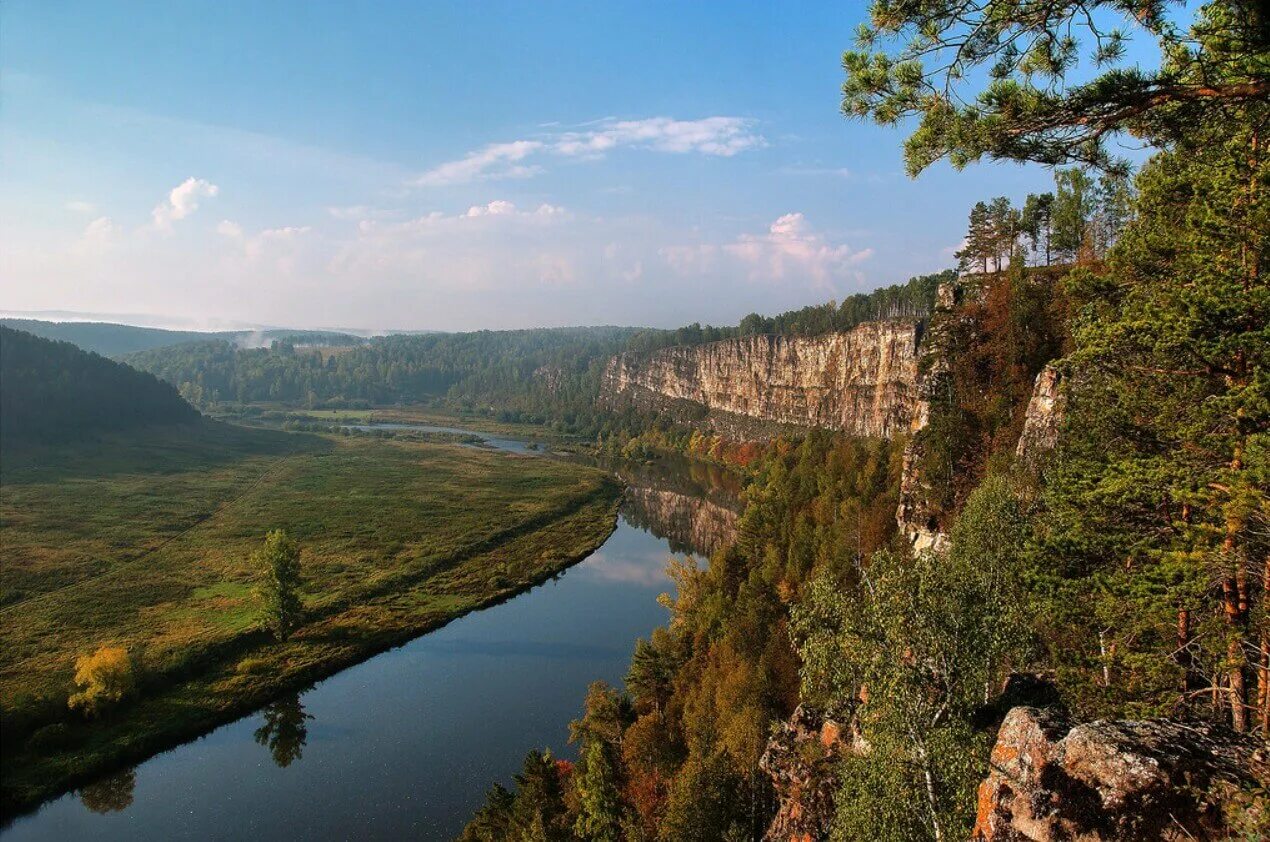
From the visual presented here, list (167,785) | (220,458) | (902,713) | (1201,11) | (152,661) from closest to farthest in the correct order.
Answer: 1. (1201,11)
2. (902,713)
3. (167,785)
4. (152,661)
5. (220,458)

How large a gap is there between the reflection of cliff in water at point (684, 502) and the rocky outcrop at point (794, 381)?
21.5 m

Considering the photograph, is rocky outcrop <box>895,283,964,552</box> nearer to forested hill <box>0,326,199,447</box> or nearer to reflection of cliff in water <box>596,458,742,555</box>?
reflection of cliff in water <box>596,458,742,555</box>

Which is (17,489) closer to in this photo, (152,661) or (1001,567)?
(152,661)

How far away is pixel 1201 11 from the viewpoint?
22.4ft

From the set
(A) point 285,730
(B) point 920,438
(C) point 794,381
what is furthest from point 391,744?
(C) point 794,381

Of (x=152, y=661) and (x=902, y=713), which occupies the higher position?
(x=902, y=713)

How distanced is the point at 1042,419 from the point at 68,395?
149 metres

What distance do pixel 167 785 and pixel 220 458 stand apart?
10008 cm

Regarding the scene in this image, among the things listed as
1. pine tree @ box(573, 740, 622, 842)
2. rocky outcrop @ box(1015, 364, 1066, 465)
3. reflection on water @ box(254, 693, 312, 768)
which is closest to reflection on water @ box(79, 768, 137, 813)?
reflection on water @ box(254, 693, 312, 768)

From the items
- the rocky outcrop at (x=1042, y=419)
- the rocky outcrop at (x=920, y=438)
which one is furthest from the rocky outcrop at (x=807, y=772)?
the rocky outcrop at (x=920, y=438)

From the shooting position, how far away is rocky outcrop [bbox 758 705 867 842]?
48.7ft

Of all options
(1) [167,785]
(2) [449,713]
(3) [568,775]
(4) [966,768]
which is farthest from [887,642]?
(1) [167,785]

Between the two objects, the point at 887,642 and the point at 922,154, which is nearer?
the point at 922,154

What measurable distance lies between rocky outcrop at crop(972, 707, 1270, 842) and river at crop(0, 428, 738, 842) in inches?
1008
